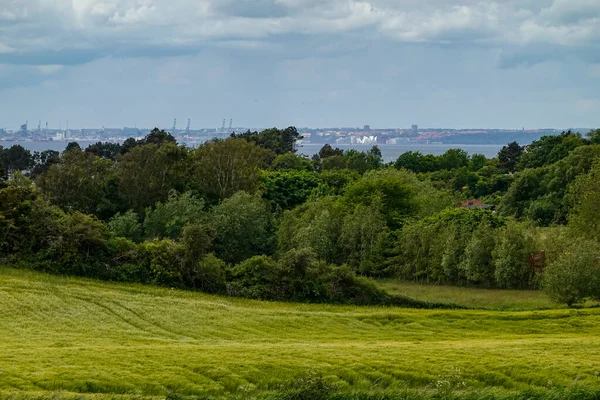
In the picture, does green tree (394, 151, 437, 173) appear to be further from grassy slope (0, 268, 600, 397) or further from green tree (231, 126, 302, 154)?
grassy slope (0, 268, 600, 397)

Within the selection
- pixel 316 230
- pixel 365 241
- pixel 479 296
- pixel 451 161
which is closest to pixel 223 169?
pixel 316 230

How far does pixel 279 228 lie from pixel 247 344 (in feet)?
158

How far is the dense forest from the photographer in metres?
56.3

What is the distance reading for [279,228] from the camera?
80438 mm

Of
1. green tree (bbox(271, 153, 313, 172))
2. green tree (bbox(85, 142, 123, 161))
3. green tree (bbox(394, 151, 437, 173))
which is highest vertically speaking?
green tree (bbox(394, 151, 437, 173))

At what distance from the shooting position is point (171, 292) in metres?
53.1

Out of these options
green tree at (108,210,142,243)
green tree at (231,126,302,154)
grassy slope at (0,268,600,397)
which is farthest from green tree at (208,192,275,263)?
green tree at (231,126,302,154)

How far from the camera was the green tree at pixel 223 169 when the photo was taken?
89.5m

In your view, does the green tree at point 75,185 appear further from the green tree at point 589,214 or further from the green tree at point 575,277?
the green tree at point 575,277

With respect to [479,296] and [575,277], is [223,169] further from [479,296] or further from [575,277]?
[575,277]

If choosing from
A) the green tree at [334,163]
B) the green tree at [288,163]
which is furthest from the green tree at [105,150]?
the green tree at [334,163]

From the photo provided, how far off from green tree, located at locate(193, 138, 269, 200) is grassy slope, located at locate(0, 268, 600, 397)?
36658mm

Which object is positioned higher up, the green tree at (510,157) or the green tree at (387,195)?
the green tree at (510,157)

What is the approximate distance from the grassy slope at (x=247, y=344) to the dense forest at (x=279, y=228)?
142 inches
